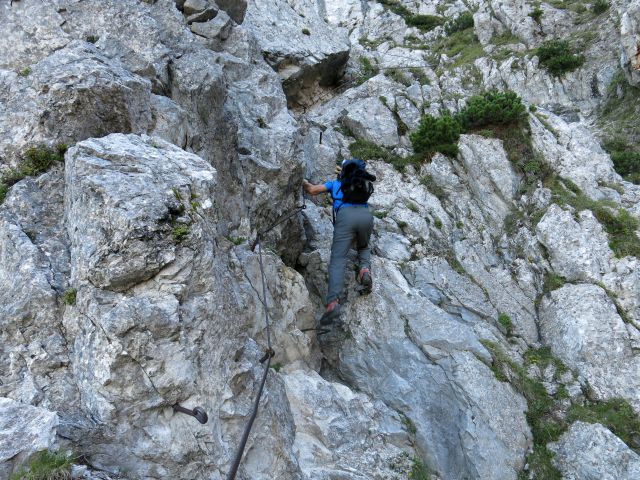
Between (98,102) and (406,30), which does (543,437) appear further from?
(406,30)

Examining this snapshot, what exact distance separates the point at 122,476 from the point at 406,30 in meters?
37.6

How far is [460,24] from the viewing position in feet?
→ 112

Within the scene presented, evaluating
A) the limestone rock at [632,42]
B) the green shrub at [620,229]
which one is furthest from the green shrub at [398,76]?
the green shrub at [620,229]

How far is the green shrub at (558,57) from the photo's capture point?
25.4 m

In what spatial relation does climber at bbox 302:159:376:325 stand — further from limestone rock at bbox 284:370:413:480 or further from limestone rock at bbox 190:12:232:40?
limestone rock at bbox 190:12:232:40

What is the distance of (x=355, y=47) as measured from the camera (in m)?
28.7

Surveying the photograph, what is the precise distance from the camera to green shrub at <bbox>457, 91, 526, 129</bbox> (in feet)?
53.8

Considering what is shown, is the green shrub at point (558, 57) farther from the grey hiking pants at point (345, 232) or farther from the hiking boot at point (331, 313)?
the hiking boot at point (331, 313)

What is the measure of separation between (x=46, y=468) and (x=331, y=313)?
6539 mm

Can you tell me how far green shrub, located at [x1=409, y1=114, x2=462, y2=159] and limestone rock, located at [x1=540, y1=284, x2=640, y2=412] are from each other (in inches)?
252

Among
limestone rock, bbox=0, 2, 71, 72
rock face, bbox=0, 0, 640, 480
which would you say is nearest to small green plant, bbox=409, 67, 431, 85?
rock face, bbox=0, 0, 640, 480

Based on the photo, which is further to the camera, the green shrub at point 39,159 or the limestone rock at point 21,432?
the green shrub at point 39,159

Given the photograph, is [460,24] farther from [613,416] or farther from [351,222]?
[613,416]

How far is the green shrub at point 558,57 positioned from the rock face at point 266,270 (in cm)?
787
